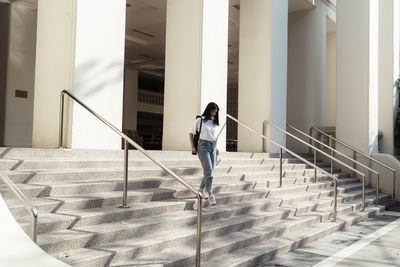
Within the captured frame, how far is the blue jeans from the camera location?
223 inches

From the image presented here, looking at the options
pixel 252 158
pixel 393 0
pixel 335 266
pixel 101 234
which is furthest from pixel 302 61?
pixel 101 234

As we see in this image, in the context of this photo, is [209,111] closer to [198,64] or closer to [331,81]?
[198,64]

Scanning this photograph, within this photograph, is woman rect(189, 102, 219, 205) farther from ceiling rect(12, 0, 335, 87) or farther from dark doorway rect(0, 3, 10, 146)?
ceiling rect(12, 0, 335, 87)

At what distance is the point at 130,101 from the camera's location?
21.2 metres

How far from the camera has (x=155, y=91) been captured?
2345 centimetres

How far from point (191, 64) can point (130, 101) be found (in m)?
12.7

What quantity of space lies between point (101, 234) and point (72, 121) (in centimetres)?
297

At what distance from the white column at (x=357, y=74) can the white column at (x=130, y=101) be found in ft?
37.4

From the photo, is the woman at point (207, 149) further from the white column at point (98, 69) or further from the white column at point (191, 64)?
the white column at point (191, 64)

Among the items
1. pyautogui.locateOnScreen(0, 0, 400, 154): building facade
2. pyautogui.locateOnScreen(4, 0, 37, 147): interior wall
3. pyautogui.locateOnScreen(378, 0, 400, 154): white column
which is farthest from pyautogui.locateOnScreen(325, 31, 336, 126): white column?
pyautogui.locateOnScreen(4, 0, 37, 147): interior wall

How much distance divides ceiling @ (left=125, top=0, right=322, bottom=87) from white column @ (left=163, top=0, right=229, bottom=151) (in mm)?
3909

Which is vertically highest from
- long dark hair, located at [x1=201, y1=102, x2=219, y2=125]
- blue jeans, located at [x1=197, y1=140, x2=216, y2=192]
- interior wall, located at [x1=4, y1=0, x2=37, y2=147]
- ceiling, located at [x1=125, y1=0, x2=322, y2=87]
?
ceiling, located at [x1=125, y1=0, x2=322, y2=87]

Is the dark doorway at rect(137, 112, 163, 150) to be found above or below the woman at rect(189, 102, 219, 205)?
above

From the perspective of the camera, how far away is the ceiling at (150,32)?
43.9ft
